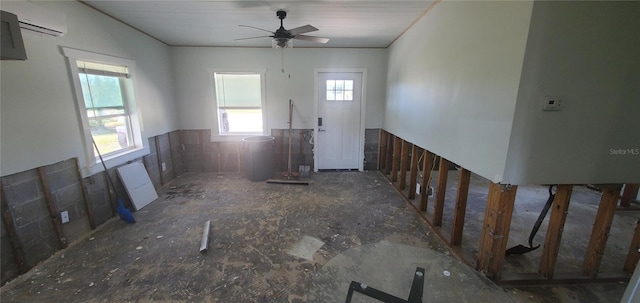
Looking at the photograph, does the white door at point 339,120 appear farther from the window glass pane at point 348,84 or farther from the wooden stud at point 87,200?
the wooden stud at point 87,200

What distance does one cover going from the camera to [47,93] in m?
2.23

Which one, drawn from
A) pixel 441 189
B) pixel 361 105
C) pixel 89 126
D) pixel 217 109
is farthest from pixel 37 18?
pixel 361 105

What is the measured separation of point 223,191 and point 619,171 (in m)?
4.38

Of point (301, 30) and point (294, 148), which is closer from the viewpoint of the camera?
point (301, 30)

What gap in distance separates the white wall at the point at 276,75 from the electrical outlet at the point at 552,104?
330cm

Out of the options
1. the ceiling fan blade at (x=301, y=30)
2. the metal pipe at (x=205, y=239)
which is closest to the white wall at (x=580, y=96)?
the ceiling fan blade at (x=301, y=30)

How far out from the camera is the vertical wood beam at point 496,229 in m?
1.82

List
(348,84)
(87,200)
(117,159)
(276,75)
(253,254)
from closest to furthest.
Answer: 1. (253,254)
2. (87,200)
3. (117,159)
4. (276,75)
5. (348,84)

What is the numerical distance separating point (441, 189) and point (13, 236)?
4.03m

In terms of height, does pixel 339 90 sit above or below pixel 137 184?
above

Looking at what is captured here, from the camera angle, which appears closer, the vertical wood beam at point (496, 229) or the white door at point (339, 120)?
the vertical wood beam at point (496, 229)

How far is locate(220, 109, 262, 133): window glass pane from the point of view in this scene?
4.80m

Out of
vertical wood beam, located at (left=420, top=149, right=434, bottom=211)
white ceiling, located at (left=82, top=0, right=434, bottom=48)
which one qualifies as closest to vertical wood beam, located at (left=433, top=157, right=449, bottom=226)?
vertical wood beam, located at (left=420, top=149, right=434, bottom=211)

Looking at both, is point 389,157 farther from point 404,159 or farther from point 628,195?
point 628,195
